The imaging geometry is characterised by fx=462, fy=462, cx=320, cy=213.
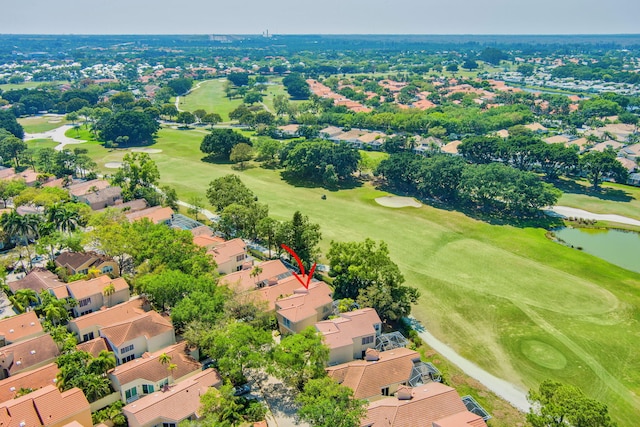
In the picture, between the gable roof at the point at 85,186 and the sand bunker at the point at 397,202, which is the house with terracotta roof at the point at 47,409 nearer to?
the gable roof at the point at 85,186

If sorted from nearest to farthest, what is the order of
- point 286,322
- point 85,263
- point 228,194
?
point 286,322 < point 85,263 < point 228,194

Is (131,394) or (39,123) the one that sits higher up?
(39,123)

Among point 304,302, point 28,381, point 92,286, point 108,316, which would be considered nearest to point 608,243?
point 304,302

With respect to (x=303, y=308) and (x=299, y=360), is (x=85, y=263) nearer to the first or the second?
(x=303, y=308)

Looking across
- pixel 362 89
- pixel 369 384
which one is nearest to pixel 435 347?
pixel 369 384

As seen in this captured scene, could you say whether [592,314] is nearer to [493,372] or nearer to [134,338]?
[493,372]

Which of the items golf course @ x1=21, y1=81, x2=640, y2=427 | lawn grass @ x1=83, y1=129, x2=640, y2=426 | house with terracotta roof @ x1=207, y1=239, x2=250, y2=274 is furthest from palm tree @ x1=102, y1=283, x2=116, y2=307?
lawn grass @ x1=83, y1=129, x2=640, y2=426
